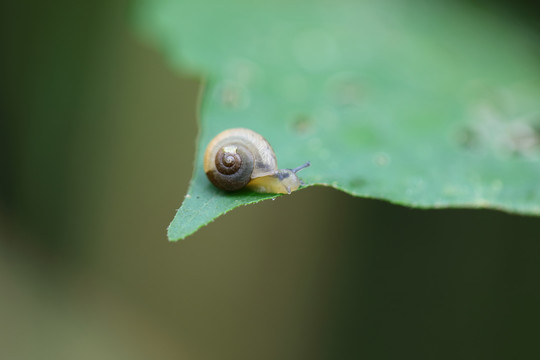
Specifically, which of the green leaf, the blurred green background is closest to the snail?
the green leaf

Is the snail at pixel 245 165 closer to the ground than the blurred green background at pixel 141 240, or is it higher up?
closer to the ground

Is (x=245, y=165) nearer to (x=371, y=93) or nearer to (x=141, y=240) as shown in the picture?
(x=371, y=93)

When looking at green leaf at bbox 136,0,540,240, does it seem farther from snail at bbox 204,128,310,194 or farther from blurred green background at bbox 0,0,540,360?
blurred green background at bbox 0,0,540,360

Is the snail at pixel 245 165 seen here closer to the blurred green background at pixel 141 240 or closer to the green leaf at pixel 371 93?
the green leaf at pixel 371 93

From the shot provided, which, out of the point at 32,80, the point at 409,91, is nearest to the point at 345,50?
the point at 409,91

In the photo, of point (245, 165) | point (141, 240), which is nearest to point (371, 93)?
point (245, 165)

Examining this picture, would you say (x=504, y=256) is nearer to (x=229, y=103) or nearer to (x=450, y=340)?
(x=450, y=340)

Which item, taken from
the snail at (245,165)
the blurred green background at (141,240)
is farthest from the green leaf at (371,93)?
the blurred green background at (141,240)
